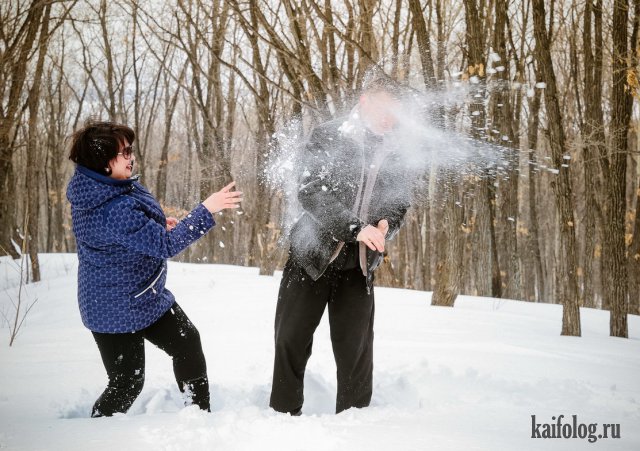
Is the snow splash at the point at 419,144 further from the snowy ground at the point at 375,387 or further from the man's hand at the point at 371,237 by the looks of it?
the snowy ground at the point at 375,387

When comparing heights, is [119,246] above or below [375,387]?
above

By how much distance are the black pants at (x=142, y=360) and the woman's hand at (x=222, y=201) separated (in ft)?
1.90

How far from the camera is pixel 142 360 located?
227 centimetres

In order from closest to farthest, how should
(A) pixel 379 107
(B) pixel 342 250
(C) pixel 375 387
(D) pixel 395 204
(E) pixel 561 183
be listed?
1. (A) pixel 379 107
2. (B) pixel 342 250
3. (D) pixel 395 204
4. (C) pixel 375 387
5. (E) pixel 561 183

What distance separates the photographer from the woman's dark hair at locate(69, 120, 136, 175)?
2.12m

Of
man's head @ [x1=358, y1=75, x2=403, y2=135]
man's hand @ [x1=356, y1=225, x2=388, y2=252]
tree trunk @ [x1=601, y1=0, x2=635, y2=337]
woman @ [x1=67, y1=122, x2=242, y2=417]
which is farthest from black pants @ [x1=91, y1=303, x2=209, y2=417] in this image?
tree trunk @ [x1=601, y1=0, x2=635, y2=337]

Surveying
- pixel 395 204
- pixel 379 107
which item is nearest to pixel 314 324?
pixel 395 204

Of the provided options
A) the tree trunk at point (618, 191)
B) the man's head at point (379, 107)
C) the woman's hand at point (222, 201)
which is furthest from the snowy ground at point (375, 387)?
the man's head at point (379, 107)

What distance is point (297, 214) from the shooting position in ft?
8.32

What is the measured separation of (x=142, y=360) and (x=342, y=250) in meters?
1.10

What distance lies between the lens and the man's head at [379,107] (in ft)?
7.61

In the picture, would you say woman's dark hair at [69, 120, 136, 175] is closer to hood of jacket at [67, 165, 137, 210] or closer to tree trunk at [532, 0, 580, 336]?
hood of jacket at [67, 165, 137, 210]

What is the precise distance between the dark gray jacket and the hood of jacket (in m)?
0.84

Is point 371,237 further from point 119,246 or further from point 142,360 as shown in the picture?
point 142,360
